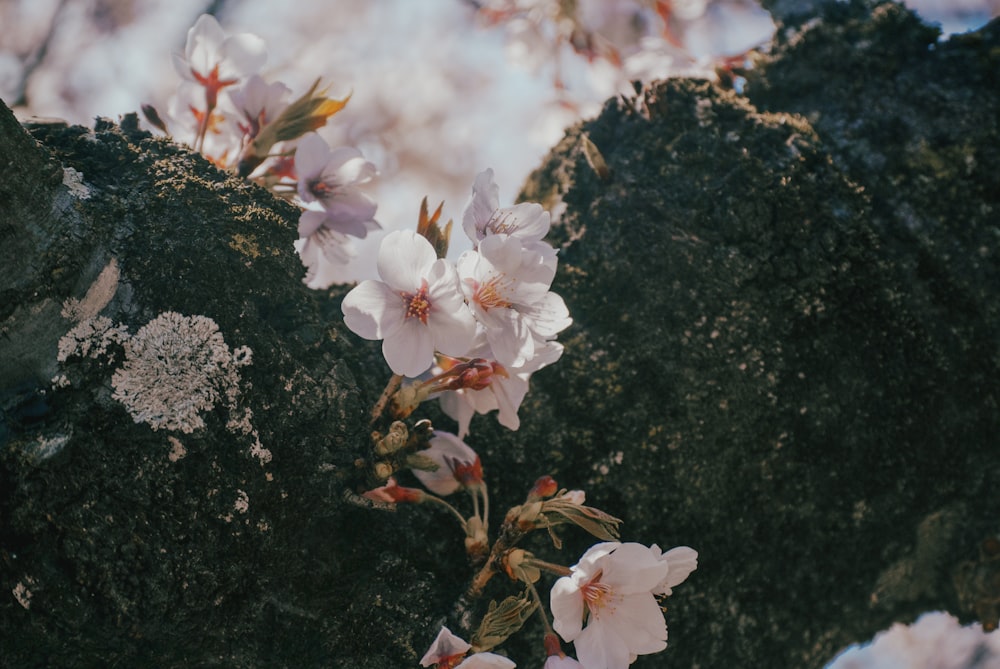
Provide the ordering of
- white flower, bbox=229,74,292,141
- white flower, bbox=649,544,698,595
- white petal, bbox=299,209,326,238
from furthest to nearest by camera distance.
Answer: white flower, bbox=229,74,292,141
white petal, bbox=299,209,326,238
white flower, bbox=649,544,698,595

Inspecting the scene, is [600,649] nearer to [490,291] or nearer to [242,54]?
[490,291]

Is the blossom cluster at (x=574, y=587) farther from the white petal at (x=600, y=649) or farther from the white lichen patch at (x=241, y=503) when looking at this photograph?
the white lichen patch at (x=241, y=503)

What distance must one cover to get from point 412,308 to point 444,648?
0.39 m

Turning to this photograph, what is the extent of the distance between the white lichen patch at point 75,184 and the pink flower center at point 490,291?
46 centimetres

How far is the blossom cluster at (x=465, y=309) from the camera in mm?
874

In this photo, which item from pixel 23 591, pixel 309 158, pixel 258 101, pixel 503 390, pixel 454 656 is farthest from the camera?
pixel 258 101

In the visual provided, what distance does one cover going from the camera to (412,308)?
89cm

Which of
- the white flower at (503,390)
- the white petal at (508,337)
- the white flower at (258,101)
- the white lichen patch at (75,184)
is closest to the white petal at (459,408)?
the white flower at (503,390)

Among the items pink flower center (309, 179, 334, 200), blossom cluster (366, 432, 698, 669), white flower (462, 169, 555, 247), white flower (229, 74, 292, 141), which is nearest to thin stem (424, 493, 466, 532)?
blossom cluster (366, 432, 698, 669)

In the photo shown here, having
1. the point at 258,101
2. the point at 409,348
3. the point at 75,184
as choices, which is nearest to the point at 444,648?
the point at 409,348

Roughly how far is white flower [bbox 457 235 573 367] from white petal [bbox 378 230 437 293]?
5cm

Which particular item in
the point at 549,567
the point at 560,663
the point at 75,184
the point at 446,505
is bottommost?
the point at 560,663

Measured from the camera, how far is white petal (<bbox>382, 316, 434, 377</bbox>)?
876 mm

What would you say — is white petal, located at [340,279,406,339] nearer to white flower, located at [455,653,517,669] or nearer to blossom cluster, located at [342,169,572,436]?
blossom cluster, located at [342,169,572,436]
